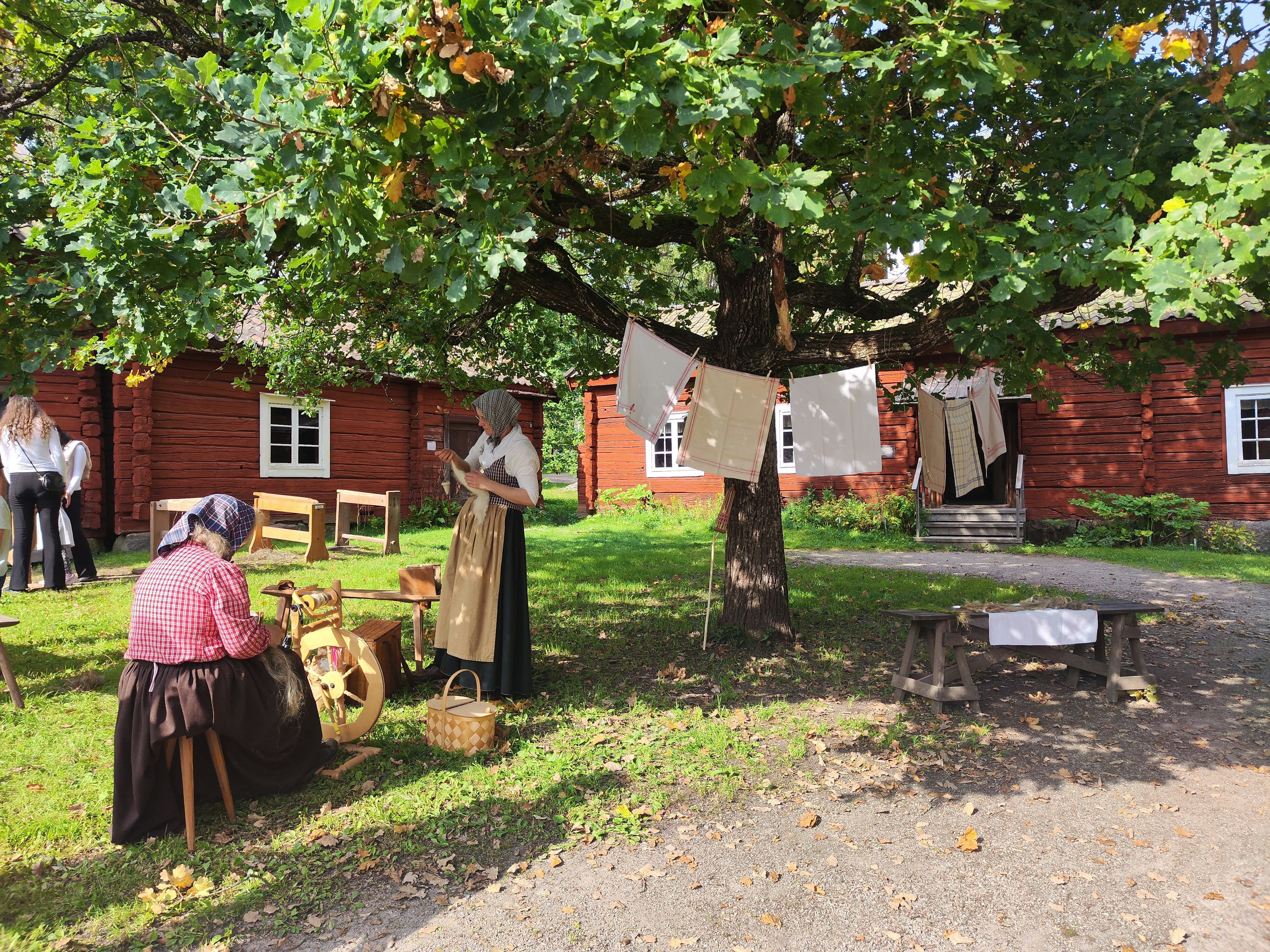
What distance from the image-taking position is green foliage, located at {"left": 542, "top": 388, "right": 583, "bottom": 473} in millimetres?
31312

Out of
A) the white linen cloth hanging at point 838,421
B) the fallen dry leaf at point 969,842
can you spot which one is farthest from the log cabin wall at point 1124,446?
the fallen dry leaf at point 969,842

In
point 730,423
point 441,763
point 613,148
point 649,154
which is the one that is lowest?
point 441,763

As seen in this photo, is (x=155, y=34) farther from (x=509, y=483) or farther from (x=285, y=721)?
(x=285, y=721)

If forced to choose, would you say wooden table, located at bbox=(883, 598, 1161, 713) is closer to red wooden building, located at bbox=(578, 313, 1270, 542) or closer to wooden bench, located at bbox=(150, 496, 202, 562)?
red wooden building, located at bbox=(578, 313, 1270, 542)

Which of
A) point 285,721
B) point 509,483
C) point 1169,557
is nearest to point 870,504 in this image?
point 1169,557

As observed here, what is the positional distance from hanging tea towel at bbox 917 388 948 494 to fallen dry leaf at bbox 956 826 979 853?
3839mm

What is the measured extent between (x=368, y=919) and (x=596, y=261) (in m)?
5.72

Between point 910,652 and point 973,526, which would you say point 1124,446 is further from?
point 910,652

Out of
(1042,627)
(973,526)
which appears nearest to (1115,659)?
(1042,627)

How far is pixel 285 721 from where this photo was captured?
3395mm

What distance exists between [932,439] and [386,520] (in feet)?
24.3

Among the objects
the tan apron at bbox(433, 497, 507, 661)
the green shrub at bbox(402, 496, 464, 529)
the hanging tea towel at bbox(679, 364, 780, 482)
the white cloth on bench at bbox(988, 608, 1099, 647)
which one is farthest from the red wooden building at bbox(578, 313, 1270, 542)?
the tan apron at bbox(433, 497, 507, 661)

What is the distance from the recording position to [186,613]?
3.04 meters

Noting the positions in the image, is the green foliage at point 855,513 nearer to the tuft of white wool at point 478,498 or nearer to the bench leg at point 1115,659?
the bench leg at point 1115,659
